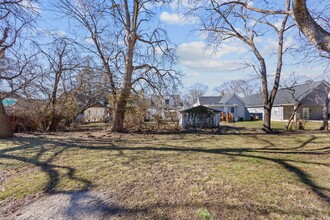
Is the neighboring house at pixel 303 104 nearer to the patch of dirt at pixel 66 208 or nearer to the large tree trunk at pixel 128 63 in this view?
the large tree trunk at pixel 128 63

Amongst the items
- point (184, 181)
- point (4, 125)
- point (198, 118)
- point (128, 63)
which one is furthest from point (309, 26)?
point (198, 118)

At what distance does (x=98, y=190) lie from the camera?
3.37 metres

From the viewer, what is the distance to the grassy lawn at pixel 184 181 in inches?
109

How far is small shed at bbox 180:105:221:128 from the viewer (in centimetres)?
1548

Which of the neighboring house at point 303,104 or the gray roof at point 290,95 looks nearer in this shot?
the gray roof at point 290,95

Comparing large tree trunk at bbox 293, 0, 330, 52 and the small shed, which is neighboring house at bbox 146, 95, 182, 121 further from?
large tree trunk at bbox 293, 0, 330, 52

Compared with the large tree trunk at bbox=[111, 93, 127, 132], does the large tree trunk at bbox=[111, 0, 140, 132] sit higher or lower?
higher

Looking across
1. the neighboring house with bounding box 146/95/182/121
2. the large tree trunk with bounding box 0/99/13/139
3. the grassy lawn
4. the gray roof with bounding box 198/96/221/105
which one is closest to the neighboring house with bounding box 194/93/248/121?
the gray roof with bounding box 198/96/221/105

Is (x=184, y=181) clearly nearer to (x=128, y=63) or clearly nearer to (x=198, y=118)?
(x=128, y=63)

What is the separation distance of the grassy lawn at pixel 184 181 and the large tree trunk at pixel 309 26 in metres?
2.60

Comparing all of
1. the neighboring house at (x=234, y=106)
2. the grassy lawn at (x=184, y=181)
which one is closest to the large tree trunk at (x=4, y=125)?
the grassy lawn at (x=184, y=181)

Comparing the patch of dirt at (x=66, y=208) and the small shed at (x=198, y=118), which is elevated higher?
the small shed at (x=198, y=118)

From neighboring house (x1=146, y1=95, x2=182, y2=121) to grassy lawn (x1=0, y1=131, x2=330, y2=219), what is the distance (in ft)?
22.2

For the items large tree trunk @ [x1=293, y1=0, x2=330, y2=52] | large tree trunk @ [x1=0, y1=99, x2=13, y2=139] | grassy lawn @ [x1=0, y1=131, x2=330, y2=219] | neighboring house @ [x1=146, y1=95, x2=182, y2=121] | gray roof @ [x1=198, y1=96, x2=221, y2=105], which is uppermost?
gray roof @ [x1=198, y1=96, x2=221, y2=105]
